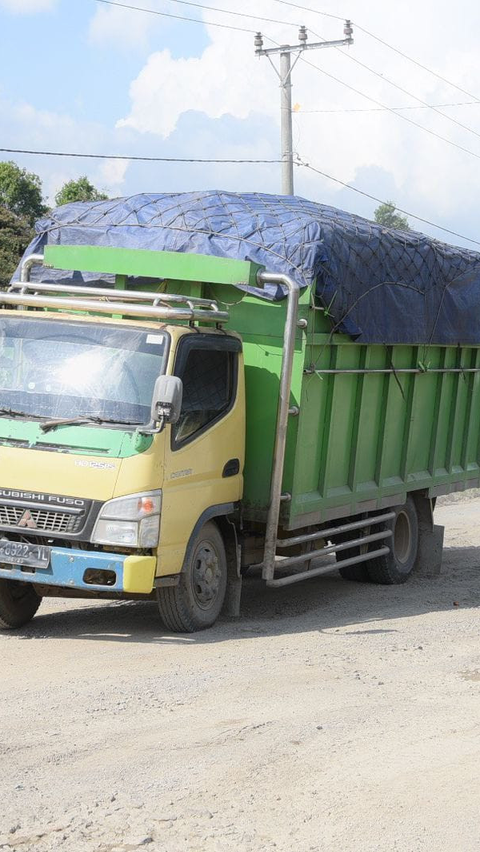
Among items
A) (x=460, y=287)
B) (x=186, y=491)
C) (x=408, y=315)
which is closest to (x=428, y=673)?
(x=186, y=491)

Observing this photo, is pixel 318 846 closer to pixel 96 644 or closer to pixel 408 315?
pixel 96 644

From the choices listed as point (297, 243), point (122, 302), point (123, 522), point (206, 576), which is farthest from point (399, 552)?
point (123, 522)

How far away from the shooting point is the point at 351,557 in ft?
38.7

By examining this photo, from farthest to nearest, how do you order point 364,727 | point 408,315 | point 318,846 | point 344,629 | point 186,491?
point 408,315, point 344,629, point 186,491, point 364,727, point 318,846

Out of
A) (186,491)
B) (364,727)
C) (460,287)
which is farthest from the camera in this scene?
(460,287)

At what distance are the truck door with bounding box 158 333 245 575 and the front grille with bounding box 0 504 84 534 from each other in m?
0.60

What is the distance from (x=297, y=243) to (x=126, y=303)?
1384 mm

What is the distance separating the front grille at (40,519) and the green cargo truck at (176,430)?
0.01m

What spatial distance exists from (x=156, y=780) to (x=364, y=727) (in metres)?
1.45

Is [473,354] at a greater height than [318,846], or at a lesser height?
greater

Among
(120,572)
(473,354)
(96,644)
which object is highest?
(473,354)

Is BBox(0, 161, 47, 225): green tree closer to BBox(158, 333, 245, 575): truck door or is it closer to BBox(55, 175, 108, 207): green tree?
BBox(55, 175, 108, 207): green tree

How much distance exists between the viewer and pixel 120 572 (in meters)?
8.04

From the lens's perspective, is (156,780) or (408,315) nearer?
(156,780)
